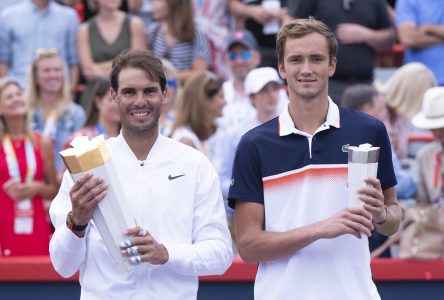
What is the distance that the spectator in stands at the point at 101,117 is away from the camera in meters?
8.07

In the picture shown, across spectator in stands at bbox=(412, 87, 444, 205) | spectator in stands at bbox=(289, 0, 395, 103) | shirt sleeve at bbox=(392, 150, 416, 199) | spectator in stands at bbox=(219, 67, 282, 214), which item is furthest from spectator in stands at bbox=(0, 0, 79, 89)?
spectator in stands at bbox=(412, 87, 444, 205)

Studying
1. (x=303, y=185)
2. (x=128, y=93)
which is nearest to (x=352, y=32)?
(x=303, y=185)

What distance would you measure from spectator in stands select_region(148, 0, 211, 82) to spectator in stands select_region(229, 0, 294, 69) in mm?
638

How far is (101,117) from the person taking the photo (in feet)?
26.9

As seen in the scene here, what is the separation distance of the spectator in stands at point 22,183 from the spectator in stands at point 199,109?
3.27 feet

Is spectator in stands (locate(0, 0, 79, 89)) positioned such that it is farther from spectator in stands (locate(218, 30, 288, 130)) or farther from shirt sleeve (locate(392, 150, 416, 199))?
shirt sleeve (locate(392, 150, 416, 199))

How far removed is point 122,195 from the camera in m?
4.48

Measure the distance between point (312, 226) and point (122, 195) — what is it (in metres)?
0.83

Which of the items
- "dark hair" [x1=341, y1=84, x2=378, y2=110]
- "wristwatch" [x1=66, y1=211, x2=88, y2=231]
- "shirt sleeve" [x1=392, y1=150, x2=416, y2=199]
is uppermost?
"wristwatch" [x1=66, y1=211, x2=88, y2=231]

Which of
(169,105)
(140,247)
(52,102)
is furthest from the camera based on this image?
(52,102)

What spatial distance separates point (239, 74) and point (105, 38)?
4.64ft

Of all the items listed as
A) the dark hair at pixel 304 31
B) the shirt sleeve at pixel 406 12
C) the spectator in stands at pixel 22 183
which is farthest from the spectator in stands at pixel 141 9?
the dark hair at pixel 304 31

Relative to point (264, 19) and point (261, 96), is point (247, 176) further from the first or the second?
point (264, 19)

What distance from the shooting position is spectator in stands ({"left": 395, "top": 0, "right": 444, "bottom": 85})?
9.95 m
